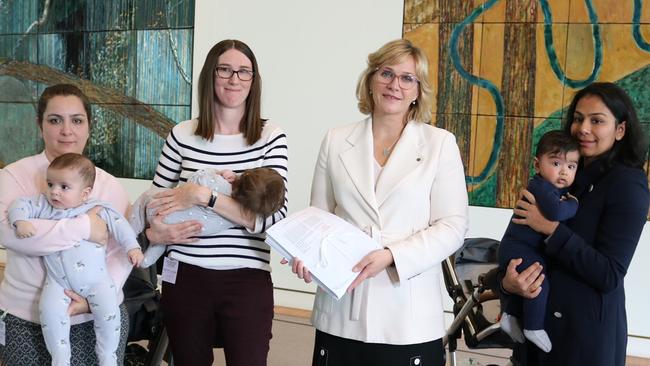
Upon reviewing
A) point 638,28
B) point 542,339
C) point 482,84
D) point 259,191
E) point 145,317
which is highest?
point 638,28

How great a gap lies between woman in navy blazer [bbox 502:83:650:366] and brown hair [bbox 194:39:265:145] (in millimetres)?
1150

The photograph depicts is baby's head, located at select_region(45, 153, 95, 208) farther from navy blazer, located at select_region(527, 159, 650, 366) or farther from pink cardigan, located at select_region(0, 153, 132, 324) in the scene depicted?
navy blazer, located at select_region(527, 159, 650, 366)

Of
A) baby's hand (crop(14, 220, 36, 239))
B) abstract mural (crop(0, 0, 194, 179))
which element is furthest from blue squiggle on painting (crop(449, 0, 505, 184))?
baby's hand (crop(14, 220, 36, 239))

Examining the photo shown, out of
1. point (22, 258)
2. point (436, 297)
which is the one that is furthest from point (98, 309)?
point (436, 297)

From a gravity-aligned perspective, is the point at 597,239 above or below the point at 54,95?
below

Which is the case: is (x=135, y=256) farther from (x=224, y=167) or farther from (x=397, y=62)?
(x=397, y=62)

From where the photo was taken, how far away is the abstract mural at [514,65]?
15.6ft

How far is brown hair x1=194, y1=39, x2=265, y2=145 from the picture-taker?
2441 millimetres

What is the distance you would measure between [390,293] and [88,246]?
113cm

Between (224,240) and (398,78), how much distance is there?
3.03ft

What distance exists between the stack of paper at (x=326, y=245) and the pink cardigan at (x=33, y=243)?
0.66 m

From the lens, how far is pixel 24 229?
2.10 metres

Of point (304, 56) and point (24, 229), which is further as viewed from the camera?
point (304, 56)

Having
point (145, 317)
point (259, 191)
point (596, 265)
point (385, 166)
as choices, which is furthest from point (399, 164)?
point (145, 317)
